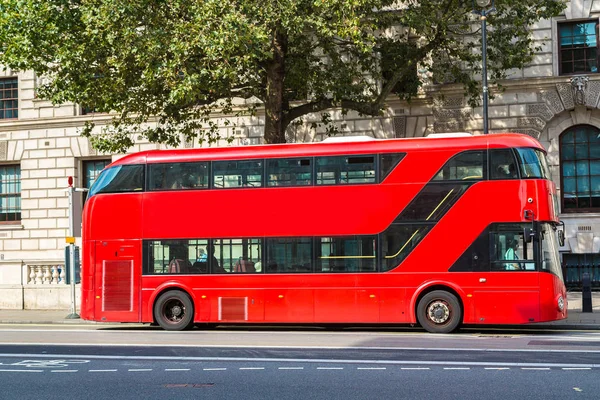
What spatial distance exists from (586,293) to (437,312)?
19.8 ft

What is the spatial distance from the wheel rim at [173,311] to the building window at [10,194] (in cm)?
1643

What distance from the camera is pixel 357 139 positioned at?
19.8 meters

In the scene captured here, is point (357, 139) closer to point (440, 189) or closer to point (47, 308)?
point (440, 189)

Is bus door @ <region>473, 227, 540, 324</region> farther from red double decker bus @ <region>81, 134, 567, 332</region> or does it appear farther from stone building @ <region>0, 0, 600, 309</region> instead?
stone building @ <region>0, 0, 600, 309</region>

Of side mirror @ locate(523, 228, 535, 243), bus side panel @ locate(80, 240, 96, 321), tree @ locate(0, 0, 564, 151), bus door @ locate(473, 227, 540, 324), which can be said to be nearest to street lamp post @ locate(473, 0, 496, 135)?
tree @ locate(0, 0, 564, 151)

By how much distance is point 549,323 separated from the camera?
72.1 ft

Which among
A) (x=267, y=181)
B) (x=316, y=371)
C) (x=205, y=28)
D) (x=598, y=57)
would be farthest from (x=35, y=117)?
(x=316, y=371)

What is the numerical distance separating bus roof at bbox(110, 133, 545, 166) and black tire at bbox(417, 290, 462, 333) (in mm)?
3074

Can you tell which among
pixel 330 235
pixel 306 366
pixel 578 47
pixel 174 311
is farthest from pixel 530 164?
pixel 578 47

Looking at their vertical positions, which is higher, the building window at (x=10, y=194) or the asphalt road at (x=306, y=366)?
the building window at (x=10, y=194)

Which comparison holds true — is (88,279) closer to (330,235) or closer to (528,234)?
(330,235)

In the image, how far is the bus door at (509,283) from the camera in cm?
1861

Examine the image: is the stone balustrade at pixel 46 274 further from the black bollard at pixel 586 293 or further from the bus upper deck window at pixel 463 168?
the black bollard at pixel 586 293

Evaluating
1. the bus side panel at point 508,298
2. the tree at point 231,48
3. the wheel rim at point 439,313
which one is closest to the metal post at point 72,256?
the tree at point 231,48
